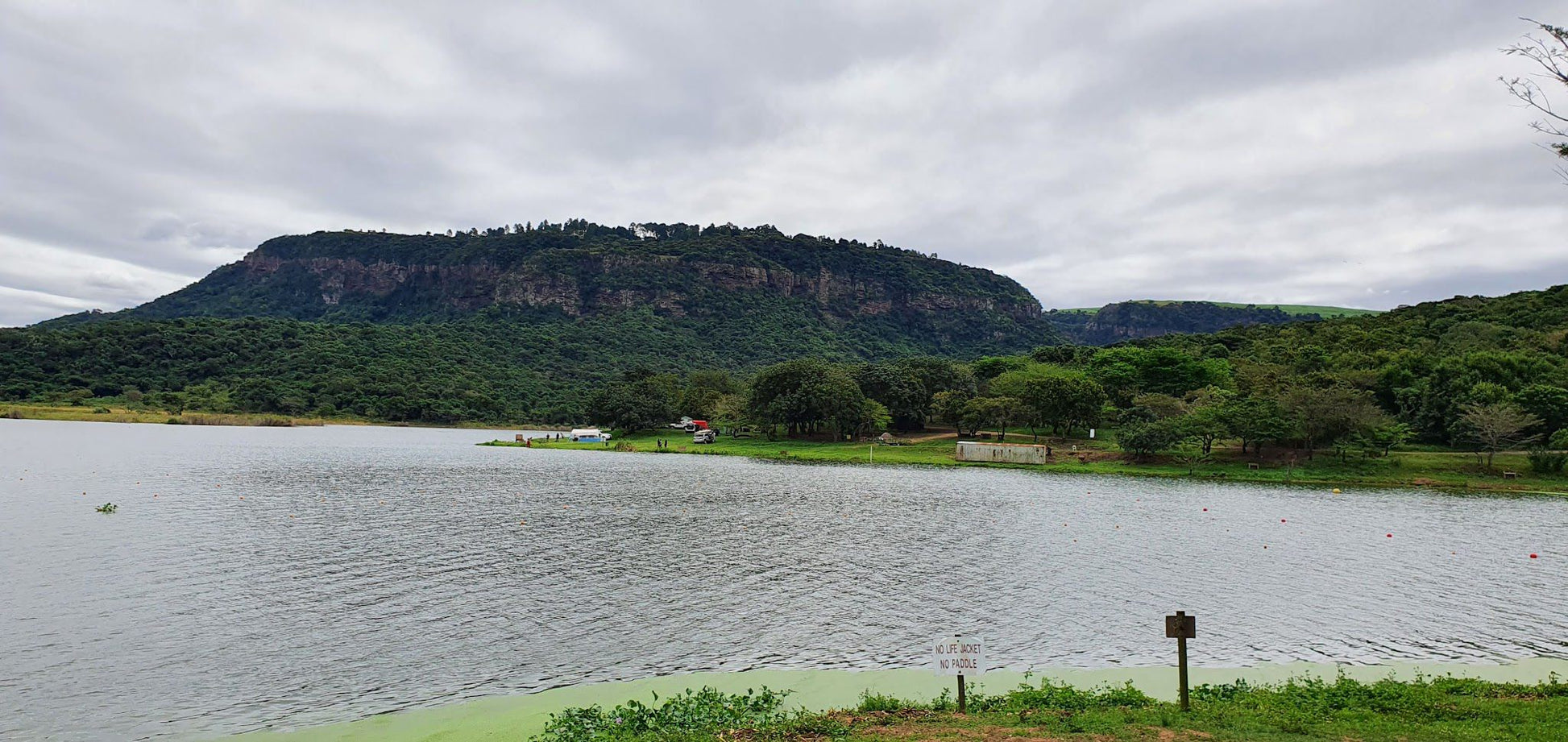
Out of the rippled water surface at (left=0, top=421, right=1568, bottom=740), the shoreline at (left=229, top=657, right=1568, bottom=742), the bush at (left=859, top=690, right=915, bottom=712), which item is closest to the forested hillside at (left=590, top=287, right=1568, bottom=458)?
the rippled water surface at (left=0, top=421, right=1568, bottom=740)

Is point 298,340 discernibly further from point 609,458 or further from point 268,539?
point 268,539

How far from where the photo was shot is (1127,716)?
12.4 m

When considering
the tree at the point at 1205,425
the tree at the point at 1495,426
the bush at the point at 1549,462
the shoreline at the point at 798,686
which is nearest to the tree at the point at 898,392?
the tree at the point at 1205,425

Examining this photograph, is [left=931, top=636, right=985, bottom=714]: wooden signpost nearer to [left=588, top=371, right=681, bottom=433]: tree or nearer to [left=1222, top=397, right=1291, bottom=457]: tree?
[left=1222, top=397, right=1291, bottom=457]: tree

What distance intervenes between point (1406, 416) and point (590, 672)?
293 feet

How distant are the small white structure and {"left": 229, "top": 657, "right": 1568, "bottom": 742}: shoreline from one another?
64966 millimetres

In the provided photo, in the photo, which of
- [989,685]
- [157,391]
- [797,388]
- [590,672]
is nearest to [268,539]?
[590,672]

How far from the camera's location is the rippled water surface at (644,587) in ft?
55.1

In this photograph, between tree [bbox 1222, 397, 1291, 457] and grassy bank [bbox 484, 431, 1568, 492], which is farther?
tree [bbox 1222, 397, 1291, 457]

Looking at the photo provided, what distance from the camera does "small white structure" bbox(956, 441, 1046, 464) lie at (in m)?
82.8

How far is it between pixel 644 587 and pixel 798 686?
1019 centimetres

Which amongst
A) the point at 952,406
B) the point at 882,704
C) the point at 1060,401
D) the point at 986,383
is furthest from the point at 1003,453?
the point at 882,704

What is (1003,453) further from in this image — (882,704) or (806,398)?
(882,704)

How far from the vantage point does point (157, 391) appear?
14650cm
